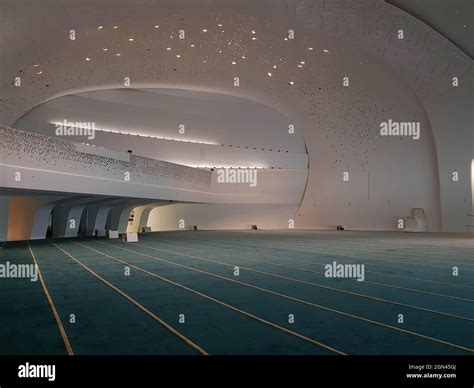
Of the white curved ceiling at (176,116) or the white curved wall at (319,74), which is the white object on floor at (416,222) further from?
the white curved ceiling at (176,116)

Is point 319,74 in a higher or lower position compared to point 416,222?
higher

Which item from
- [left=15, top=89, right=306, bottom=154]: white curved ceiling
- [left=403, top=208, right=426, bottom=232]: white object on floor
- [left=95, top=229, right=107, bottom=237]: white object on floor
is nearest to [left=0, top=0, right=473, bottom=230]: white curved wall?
[left=403, top=208, right=426, bottom=232]: white object on floor

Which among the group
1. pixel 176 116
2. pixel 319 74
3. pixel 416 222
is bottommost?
pixel 416 222

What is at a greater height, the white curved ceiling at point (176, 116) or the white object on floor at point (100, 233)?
the white curved ceiling at point (176, 116)

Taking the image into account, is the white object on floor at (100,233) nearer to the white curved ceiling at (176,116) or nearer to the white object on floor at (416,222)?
the white curved ceiling at (176,116)

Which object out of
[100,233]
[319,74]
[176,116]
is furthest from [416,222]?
[100,233]

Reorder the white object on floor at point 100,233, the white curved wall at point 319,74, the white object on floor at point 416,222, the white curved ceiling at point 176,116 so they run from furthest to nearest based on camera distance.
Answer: the white object on floor at point 416,222, the white curved ceiling at point 176,116, the white object on floor at point 100,233, the white curved wall at point 319,74

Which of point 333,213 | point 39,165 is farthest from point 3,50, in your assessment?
point 333,213

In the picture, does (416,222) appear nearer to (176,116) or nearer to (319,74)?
(319,74)

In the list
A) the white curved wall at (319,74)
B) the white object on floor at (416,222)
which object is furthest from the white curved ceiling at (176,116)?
the white object on floor at (416,222)

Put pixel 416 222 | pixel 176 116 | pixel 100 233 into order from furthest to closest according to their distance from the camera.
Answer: pixel 176 116
pixel 416 222
pixel 100 233

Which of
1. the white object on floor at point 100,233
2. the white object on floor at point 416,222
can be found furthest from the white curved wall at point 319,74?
the white object on floor at point 100,233

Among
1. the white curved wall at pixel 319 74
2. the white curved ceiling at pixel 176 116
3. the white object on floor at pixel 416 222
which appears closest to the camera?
the white curved wall at pixel 319 74

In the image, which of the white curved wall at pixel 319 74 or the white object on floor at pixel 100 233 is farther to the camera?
the white object on floor at pixel 100 233
